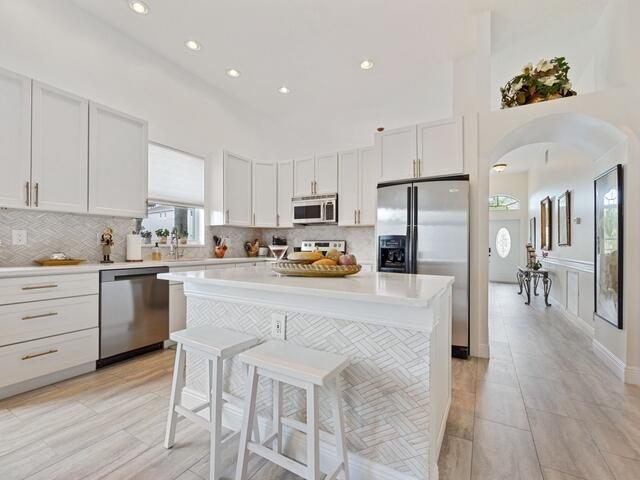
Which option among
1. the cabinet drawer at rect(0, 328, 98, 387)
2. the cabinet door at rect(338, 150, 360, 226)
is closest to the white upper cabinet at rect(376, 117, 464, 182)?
the cabinet door at rect(338, 150, 360, 226)

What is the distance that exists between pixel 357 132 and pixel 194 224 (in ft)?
10.4

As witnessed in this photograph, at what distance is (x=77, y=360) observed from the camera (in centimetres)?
235

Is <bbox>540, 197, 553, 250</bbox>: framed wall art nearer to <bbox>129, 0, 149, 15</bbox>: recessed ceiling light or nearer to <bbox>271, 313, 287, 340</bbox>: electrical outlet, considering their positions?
<bbox>271, 313, 287, 340</bbox>: electrical outlet

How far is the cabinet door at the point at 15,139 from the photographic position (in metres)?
2.20

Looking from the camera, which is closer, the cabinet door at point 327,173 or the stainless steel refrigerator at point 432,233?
the stainless steel refrigerator at point 432,233

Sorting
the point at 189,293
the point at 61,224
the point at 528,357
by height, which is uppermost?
the point at 61,224

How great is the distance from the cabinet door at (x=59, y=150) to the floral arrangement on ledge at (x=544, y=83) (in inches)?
162

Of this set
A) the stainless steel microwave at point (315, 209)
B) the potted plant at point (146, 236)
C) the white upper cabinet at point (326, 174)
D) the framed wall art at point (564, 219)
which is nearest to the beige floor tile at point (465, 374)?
the stainless steel microwave at point (315, 209)

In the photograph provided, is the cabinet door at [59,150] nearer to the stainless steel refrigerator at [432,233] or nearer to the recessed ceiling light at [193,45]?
the recessed ceiling light at [193,45]

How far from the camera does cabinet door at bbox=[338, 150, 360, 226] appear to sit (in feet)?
13.6

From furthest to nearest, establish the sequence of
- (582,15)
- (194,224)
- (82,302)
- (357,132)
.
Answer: (357,132), (194,224), (582,15), (82,302)

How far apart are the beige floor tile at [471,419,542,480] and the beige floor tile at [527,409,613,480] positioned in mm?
66

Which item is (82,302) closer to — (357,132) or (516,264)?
(357,132)

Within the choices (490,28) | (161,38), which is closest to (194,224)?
(161,38)
